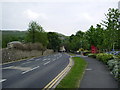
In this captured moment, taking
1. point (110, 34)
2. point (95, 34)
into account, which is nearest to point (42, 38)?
point (95, 34)

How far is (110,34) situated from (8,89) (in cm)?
1920

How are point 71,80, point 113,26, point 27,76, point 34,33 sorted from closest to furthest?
point 71,80
point 27,76
point 113,26
point 34,33

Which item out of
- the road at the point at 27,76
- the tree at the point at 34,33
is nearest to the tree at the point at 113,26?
the road at the point at 27,76

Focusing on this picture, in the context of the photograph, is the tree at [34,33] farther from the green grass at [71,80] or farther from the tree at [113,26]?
the green grass at [71,80]

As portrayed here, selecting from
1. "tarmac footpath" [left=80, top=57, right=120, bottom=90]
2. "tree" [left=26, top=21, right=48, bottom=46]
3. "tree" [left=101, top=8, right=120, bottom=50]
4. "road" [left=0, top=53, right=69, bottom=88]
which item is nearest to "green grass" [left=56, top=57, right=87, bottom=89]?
"tarmac footpath" [left=80, top=57, right=120, bottom=90]

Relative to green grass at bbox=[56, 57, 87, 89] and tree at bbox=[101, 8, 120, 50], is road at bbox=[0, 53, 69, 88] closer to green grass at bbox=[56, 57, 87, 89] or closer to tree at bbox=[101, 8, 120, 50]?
green grass at bbox=[56, 57, 87, 89]

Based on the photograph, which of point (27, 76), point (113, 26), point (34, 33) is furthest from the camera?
point (34, 33)

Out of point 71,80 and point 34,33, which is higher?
point 34,33

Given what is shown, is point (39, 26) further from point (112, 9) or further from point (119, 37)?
point (119, 37)

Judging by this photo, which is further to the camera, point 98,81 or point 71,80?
point 71,80

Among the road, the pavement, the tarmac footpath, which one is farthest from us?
the road

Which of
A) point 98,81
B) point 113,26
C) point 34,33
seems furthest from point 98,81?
point 34,33

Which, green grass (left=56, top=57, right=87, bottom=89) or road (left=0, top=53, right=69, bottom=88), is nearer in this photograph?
green grass (left=56, top=57, right=87, bottom=89)

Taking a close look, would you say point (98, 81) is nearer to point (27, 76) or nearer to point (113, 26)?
point (27, 76)
